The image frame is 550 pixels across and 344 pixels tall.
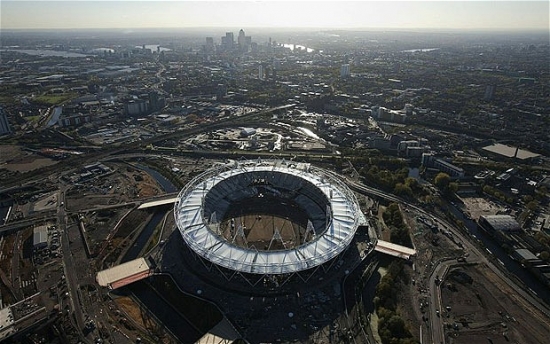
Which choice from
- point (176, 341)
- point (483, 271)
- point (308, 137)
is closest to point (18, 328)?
point (176, 341)

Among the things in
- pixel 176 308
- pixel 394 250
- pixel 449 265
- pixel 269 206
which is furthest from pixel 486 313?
pixel 176 308

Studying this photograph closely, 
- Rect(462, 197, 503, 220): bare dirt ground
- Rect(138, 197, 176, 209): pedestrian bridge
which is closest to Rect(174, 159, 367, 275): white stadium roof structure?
Rect(138, 197, 176, 209): pedestrian bridge

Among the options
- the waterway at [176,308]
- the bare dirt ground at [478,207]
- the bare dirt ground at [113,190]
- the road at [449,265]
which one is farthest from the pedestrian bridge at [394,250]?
the bare dirt ground at [113,190]

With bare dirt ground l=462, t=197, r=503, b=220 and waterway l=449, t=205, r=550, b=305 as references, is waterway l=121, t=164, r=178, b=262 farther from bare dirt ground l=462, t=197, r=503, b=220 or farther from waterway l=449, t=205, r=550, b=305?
bare dirt ground l=462, t=197, r=503, b=220

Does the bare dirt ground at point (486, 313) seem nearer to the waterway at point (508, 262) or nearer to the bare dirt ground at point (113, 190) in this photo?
the waterway at point (508, 262)

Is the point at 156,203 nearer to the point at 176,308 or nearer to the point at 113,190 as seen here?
the point at 113,190

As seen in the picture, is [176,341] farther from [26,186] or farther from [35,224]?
[26,186]
